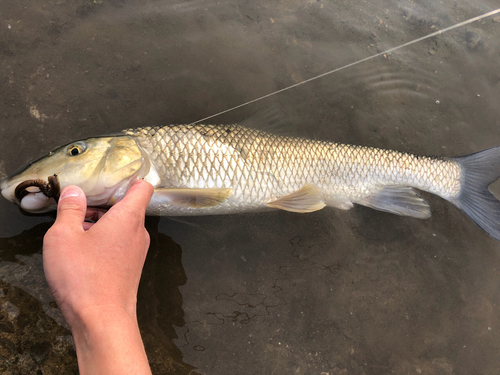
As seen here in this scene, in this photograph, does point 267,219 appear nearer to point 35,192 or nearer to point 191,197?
point 191,197

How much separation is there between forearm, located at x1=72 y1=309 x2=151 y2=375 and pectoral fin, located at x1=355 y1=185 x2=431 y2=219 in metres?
1.83

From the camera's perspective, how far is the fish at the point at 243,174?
1760mm

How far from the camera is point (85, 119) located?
2268 mm

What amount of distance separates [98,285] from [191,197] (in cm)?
79

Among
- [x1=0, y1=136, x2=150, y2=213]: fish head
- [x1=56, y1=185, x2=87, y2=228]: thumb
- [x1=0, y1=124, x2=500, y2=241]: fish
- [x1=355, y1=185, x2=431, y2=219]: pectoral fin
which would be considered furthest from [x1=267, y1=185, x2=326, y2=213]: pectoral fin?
[x1=56, y1=185, x2=87, y2=228]: thumb

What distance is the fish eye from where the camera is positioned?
1.77m

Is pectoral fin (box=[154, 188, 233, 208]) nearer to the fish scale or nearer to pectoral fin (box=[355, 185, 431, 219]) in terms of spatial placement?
the fish scale

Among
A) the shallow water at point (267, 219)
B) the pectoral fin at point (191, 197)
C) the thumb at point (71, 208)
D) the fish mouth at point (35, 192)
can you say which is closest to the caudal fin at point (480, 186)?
the shallow water at point (267, 219)

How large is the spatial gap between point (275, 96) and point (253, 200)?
111cm

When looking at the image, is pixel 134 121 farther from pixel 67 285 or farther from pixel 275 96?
pixel 67 285

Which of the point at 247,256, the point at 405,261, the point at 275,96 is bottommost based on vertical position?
the point at 405,261

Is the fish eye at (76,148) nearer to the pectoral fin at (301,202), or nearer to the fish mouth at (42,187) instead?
the fish mouth at (42,187)

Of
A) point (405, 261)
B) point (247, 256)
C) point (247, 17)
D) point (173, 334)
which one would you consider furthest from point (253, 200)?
point (247, 17)

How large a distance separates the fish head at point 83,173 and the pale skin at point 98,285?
384mm
